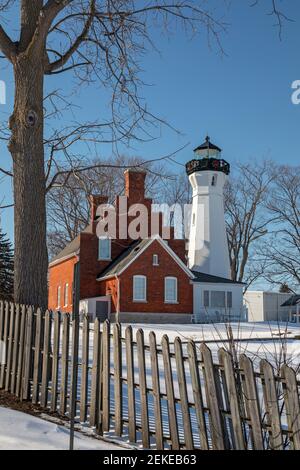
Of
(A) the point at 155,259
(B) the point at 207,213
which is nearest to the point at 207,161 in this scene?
(B) the point at 207,213

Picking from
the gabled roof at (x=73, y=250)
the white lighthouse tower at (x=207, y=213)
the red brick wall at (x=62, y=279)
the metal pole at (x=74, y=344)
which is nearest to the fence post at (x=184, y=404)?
the metal pole at (x=74, y=344)

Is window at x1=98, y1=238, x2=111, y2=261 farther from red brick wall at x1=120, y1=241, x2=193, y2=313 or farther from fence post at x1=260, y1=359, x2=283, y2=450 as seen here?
fence post at x1=260, y1=359, x2=283, y2=450

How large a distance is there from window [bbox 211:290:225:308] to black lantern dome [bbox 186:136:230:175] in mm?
11308

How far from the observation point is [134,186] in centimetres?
3297

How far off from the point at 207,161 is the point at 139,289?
14.2 meters

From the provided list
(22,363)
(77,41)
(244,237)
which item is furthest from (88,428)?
(244,237)

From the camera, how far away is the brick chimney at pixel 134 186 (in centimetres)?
3275

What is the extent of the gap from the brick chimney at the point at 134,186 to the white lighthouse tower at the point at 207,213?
9.18 m

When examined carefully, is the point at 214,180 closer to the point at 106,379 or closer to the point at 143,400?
the point at 106,379

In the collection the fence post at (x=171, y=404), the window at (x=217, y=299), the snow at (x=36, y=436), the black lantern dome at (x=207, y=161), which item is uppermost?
the black lantern dome at (x=207, y=161)

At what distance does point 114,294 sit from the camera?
31188 mm

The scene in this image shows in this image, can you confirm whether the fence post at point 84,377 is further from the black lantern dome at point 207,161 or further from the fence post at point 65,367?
Answer: the black lantern dome at point 207,161

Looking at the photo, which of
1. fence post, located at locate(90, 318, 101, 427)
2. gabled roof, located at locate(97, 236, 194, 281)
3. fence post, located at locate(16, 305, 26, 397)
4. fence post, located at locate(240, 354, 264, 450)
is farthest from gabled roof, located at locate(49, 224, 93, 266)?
fence post, located at locate(240, 354, 264, 450)
